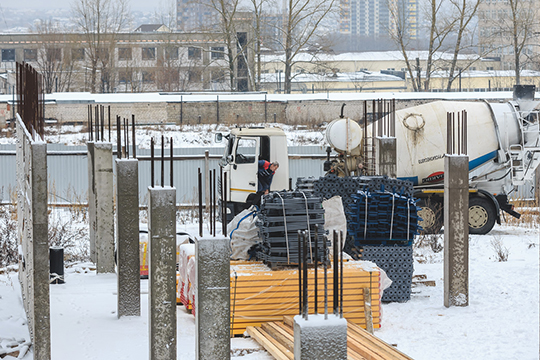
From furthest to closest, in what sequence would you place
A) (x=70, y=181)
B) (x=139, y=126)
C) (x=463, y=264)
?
(x=139, y=126)
(x=70, y=181)
(x=463, y=264)

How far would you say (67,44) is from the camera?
51188 millimetres

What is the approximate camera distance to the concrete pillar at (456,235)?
380 inches

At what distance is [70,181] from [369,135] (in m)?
10.1

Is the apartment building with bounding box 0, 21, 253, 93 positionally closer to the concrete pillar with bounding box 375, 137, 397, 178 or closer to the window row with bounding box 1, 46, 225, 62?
the window row with bounding box 1, 46, 225, 62

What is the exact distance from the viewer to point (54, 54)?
51.2 meters

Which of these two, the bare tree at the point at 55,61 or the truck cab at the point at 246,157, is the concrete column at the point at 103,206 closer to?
the truck cab at the point at 246,157

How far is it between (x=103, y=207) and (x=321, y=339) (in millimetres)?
7327

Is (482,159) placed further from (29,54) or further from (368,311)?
(29,54)

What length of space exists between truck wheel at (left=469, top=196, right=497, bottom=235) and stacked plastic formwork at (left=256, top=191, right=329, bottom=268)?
25.6 ft

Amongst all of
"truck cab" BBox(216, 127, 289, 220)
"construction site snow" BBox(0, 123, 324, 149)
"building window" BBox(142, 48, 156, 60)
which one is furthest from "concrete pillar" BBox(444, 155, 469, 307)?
"building window" BBox(142, 48, 156, 60)

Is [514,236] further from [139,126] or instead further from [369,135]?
[139,126]

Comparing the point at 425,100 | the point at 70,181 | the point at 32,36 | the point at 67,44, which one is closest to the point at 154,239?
the point at 70,181

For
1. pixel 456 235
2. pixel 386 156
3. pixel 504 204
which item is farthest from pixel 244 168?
pixel 456 235

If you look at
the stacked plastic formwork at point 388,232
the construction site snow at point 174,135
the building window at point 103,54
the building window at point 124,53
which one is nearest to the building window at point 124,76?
the building window at point 124,53
